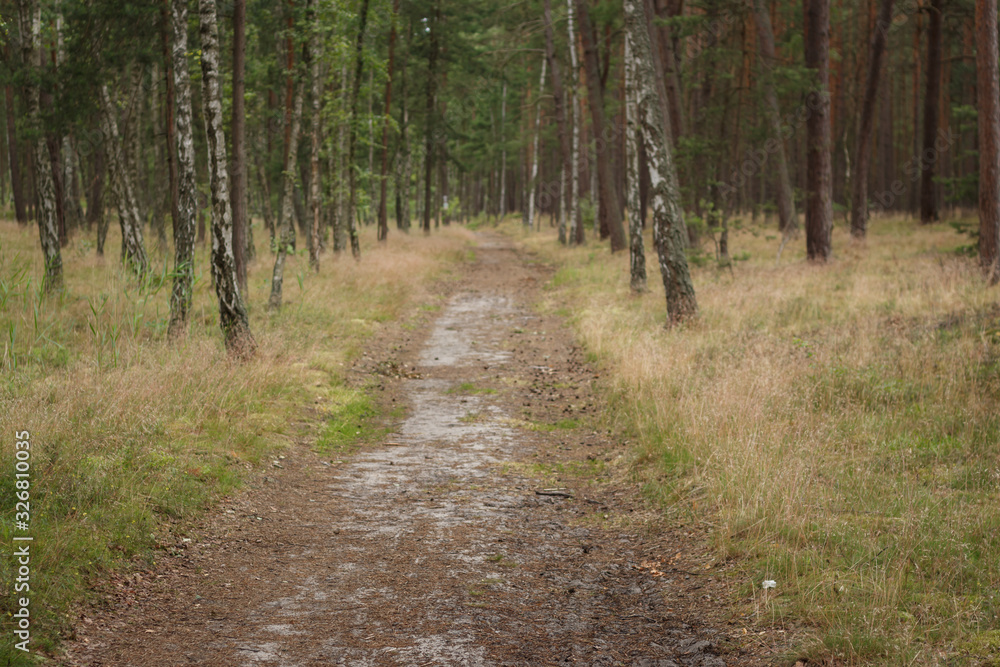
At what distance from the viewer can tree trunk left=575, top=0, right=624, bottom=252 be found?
82.7 ft

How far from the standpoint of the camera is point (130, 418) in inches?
260

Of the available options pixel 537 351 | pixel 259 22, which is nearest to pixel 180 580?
pixel 537 351

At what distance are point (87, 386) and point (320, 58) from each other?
10458mm

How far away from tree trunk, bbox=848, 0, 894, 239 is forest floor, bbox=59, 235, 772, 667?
19.1m

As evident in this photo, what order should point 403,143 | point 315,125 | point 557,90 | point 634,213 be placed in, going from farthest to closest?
point 403,143, point 557,90, point 634,213, point 315,125

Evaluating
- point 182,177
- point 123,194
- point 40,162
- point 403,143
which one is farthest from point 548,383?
point 403,143

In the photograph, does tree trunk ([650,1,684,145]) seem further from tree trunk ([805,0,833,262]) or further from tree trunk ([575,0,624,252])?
tree trunk ([575,0,624,252])

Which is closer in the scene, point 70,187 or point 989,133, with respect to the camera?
point 989,133

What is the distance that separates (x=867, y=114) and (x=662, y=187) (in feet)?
50.8

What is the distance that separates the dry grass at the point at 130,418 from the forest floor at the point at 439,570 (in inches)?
11.2

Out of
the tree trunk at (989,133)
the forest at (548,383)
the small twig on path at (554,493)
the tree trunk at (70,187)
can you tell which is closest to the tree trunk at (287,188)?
the forest at (548,383)

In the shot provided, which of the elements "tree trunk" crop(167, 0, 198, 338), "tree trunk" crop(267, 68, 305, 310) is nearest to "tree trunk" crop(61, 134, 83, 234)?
"tree trunk" crop(267, 68, 305, 310)

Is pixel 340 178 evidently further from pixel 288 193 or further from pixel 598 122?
pixel 598 122

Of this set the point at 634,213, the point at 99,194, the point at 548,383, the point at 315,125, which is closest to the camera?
the point at 548,383
